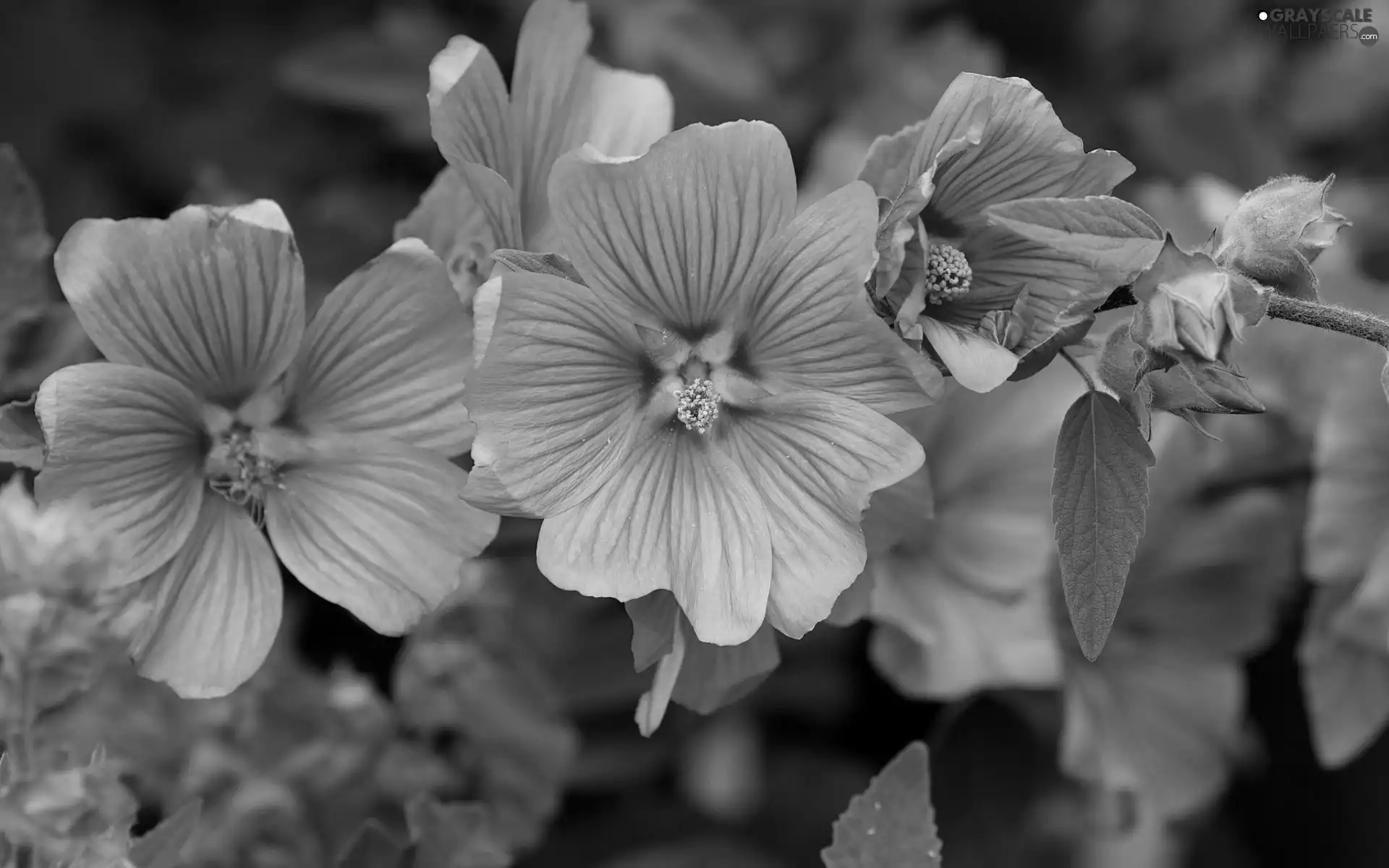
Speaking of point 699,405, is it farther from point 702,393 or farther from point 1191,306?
point 1191,306

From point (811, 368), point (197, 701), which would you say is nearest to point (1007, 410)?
point (811, 368)

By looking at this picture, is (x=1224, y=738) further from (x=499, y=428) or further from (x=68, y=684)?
(x=68, y=684)

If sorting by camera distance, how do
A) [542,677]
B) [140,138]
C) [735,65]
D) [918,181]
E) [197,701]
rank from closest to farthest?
[918,181]
[197,701]
[542,677]
[735,65]
[140,138]

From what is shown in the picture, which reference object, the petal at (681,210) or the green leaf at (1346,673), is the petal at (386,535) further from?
the green leaf at (1346,673)

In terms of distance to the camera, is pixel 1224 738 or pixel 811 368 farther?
pixel 1224 738

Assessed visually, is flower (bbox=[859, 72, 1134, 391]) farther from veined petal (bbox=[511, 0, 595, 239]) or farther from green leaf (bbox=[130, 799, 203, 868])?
green leaf (bbox=[130, 799, 203, 868])

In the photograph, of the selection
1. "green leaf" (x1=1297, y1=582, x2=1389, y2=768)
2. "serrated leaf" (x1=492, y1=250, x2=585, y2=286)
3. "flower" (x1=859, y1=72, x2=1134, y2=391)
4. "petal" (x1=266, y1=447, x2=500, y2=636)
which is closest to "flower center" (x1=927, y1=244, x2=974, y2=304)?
"flower" (x1=859, y1=72, x2=1134, y2=391)

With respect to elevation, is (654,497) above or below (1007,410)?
above
